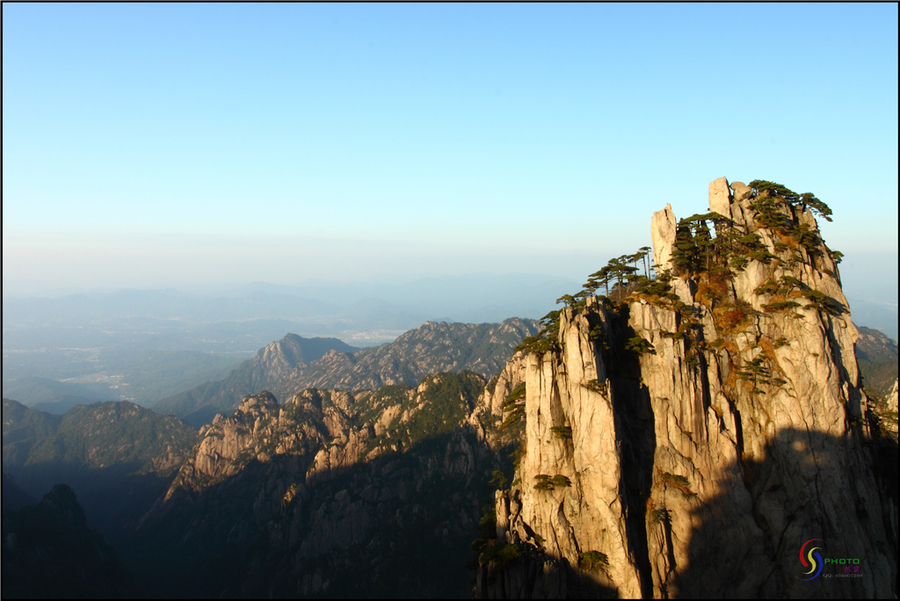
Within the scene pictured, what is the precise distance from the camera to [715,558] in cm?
4281

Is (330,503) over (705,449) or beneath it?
beneath

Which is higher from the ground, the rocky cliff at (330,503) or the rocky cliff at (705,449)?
the rocky cliff at (705,449)

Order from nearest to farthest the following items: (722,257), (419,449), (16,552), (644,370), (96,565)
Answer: (644,370), (722,257), (16,552), (96,565), (419,449)

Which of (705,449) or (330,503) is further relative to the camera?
(330,503)

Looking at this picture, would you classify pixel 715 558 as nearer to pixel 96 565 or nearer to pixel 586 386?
pixel 586 386

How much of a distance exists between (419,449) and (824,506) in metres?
111

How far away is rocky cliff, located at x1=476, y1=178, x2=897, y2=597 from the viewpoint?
139 ft

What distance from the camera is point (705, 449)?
4609 centimetres

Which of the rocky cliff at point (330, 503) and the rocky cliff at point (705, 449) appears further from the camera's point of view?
the rocky cliff at point (330, 503)

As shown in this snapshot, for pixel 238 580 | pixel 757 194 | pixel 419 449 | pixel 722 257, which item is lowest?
pixel 238 580

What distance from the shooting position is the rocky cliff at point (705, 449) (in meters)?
42.4

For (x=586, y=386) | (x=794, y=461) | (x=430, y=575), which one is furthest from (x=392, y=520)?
(x=794, y=461)

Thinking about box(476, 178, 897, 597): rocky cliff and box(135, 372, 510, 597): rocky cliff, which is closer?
box(476, 178, 897, 597): rocky cliff

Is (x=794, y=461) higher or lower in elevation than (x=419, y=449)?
higher
